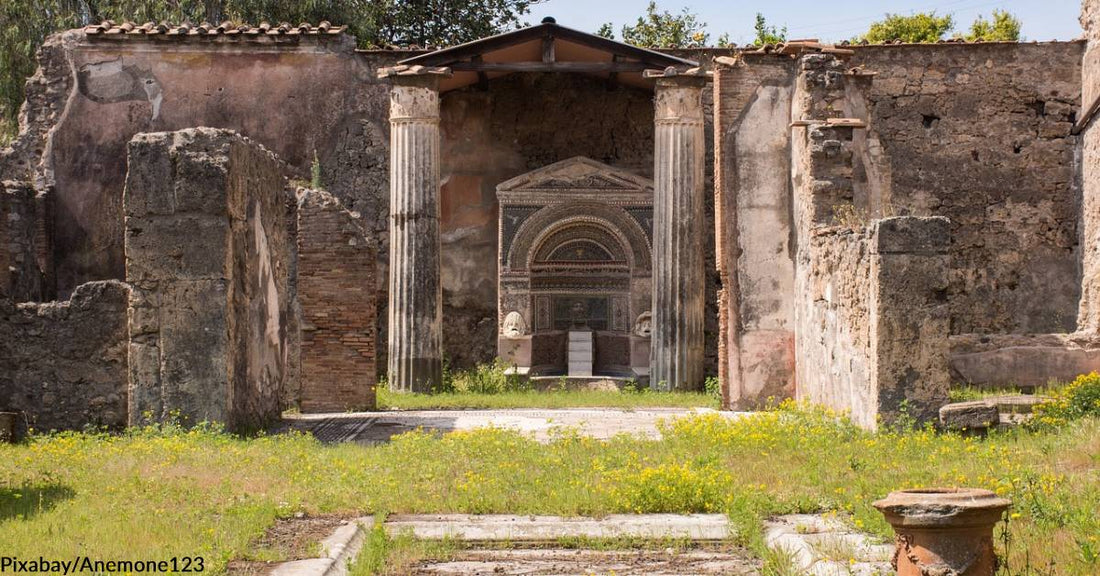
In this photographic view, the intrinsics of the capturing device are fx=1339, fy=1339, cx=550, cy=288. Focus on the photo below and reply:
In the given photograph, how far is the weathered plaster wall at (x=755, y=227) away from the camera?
13641 mm

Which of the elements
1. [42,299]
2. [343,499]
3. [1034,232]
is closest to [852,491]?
[343,499]

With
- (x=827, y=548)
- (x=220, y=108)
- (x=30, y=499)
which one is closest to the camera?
(x=827, y=548)

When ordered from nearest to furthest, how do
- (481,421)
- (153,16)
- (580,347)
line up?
(481,421)
(580,347)
(153,16)

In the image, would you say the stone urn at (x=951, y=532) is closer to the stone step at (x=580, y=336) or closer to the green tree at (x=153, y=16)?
the stone step at (x=580, y=336)

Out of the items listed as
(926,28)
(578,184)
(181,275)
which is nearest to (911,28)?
(926,28)

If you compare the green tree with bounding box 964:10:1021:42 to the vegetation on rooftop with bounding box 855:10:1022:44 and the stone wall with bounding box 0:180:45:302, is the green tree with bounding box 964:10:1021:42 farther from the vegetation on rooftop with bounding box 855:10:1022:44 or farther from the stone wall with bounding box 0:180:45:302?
the stone wall with bounding box 0:180:45:302

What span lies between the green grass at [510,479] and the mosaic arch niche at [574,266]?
831cm

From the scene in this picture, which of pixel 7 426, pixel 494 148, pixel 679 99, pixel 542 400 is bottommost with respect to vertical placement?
pixel 542 400

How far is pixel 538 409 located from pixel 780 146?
3.71 m

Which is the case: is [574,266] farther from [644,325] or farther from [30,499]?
[30,499]

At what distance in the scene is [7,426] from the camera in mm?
10008

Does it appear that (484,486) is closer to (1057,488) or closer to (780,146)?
(1057,488)

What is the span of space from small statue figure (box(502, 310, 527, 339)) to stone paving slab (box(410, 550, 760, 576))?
1183 cm

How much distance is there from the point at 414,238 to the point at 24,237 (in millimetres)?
5341
